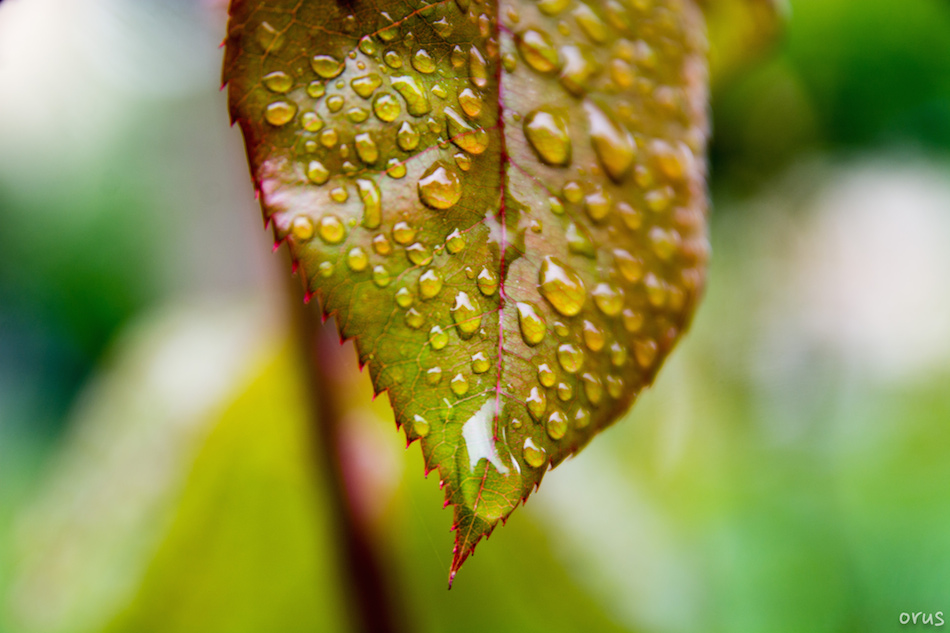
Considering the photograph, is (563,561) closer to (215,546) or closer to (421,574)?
(421,574)

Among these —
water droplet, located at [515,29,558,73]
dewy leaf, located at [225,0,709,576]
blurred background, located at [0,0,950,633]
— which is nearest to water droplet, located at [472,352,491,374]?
dewy leaf, located at [225,0,709,576]

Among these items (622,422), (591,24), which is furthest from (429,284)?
(622,422)

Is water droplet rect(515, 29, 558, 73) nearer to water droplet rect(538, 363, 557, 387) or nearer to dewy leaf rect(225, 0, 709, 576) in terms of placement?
dewy leaf rect(225, 0, 709, 576)

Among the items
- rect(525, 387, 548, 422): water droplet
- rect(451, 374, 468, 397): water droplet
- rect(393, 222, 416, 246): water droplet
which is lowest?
rect(525, 387, 548, 422): water droplet

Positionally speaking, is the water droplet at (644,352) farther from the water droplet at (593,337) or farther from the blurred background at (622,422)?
the blurred background at (622,422)

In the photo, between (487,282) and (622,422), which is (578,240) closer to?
(487,282)

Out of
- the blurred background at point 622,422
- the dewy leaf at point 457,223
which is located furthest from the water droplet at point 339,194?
the blurred background at point 622,422
